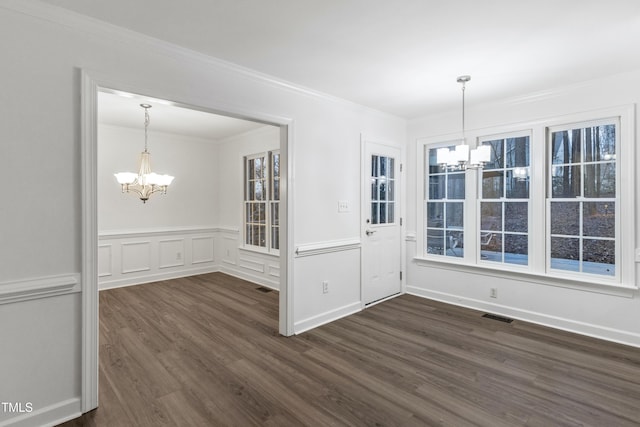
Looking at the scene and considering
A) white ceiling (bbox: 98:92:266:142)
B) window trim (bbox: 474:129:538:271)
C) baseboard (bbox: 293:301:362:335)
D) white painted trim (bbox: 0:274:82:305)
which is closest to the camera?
white painted trim (bbox: 0:274:82:305)

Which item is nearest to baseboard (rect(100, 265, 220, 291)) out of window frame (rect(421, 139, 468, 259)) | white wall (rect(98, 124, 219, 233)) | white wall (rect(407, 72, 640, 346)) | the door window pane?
white wall (rect(98, 124, 219, 233))

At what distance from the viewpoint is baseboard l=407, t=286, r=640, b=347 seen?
3256 millimetres

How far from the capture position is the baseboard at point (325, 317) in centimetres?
354

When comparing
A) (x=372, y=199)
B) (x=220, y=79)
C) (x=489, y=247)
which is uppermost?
(x=220, y=79)

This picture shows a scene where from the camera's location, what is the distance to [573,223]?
11.8ft

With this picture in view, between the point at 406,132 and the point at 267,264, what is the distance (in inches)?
121

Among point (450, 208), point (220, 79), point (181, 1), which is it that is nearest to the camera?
point (181, 1)

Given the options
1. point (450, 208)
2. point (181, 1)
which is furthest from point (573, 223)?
point (181, 1)

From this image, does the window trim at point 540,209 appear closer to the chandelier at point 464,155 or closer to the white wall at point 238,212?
the chandelier at point 464,155

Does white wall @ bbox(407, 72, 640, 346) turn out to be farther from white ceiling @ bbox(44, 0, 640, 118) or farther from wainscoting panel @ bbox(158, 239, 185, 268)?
wainscoting panel @ bbox(158, 239, 185, 268)

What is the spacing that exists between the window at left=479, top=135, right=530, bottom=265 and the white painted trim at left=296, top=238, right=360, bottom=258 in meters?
1.71

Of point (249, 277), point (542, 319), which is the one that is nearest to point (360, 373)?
point (542, 319)

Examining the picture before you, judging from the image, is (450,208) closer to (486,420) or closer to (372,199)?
(372,199)

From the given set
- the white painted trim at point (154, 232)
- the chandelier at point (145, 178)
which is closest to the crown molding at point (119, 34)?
the chandelier at point (145, 178)
